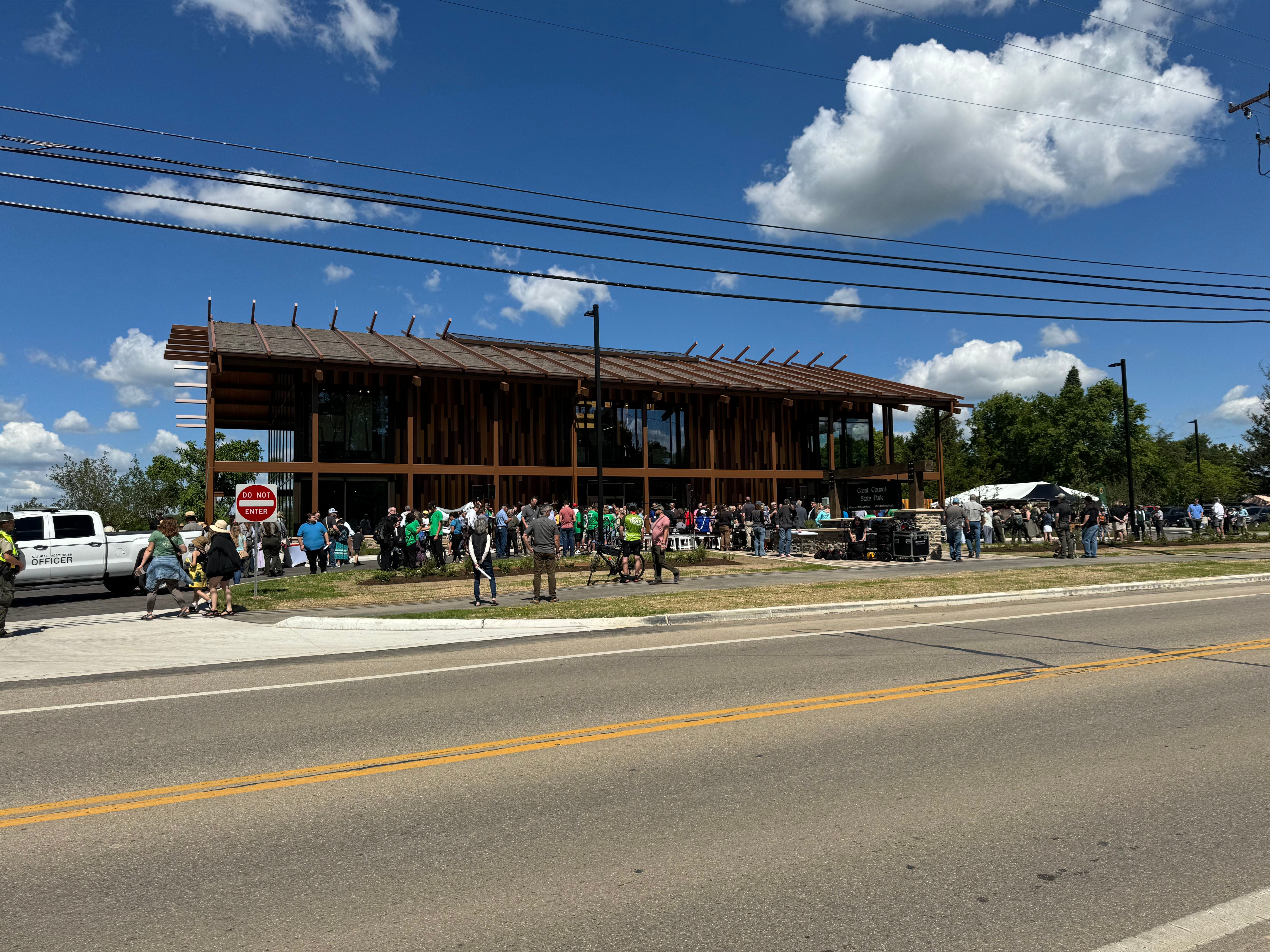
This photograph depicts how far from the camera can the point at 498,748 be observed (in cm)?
592

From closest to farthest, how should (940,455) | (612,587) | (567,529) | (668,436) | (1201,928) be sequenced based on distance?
1. (1201,928)
2. (612,587)
3. (567,529)
4. (668,436)
5. (940,455)

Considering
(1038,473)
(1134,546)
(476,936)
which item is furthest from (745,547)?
(1038,473)

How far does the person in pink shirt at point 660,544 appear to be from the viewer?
19.0 meters

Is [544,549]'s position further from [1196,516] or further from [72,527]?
[1196,516]

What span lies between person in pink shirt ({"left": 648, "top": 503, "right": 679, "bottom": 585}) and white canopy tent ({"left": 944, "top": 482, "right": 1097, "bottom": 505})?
38.9 m

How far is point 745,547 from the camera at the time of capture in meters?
30.4

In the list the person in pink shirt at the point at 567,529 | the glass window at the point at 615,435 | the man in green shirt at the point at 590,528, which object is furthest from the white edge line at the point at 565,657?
the glass window at the point at 615,435

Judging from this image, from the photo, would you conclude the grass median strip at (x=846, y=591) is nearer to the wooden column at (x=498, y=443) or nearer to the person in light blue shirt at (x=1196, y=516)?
the wooden column at (x=498, y=443)

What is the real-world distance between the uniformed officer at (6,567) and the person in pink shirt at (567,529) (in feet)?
51.9

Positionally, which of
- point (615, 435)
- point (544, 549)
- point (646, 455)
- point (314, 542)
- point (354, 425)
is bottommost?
point (544, 549)

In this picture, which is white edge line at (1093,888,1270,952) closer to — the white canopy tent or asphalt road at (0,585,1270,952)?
asphalt road at (0,585,1270,952)

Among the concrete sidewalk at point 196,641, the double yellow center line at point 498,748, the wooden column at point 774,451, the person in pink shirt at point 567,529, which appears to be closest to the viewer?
the double yellow center line at point 498,748

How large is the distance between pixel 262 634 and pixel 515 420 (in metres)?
23.4

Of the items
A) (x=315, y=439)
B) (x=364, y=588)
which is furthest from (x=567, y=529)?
(x=315, y=439)
